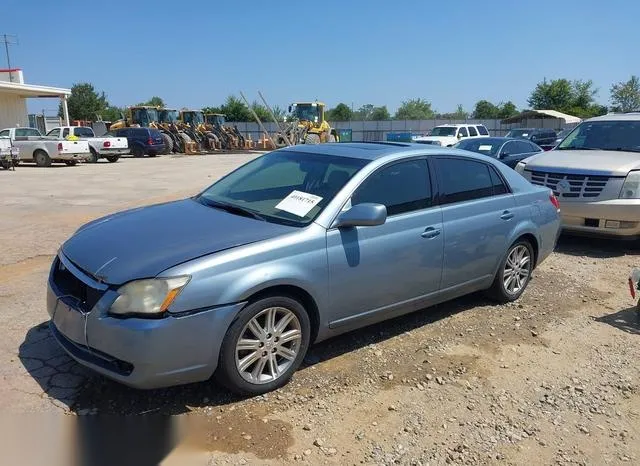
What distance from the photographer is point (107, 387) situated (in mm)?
3617

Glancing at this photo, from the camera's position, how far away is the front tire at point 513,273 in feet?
17.3

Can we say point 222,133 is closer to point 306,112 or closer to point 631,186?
point 306,112

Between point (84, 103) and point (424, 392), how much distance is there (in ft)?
262

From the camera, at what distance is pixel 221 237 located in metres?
3.55

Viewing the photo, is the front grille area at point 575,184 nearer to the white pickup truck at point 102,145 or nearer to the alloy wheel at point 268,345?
the alloy wheel at point 268,345

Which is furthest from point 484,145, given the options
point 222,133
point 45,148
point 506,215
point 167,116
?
point 167,116

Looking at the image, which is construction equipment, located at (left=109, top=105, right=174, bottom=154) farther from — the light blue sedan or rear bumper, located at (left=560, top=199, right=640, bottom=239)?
the light blue sedan

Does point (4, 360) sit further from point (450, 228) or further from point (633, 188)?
point (633, 188)

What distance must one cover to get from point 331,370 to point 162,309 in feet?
4.69

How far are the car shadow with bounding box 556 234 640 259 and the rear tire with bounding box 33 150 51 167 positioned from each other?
71.7ft

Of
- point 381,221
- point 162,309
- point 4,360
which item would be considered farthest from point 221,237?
point 4,360

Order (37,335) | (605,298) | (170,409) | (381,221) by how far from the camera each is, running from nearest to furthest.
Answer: (170,409), (381,221), (37,335), (605,298)

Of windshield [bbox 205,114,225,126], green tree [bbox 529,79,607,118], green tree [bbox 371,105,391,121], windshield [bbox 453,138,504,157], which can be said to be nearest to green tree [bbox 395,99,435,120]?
green tree [bbox 371,105,391,121]

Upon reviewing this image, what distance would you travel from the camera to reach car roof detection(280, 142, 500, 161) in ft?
14.6
